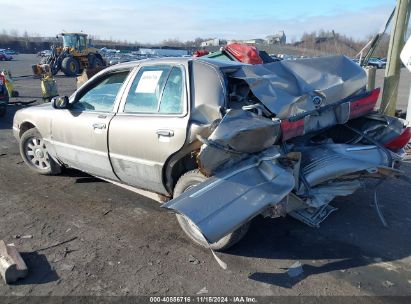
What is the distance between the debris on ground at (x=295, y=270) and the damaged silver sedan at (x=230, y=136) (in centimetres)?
45

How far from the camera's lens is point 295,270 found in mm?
3307

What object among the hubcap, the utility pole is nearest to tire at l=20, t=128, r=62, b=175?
the hubcap

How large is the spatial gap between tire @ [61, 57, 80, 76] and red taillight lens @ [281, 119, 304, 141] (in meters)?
27.7

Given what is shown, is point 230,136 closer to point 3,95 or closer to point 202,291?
point 202,291

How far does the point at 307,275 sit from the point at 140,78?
2623mm

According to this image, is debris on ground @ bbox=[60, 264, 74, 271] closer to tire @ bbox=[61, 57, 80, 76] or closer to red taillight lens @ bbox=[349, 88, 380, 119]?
red taillight lens @ bbox=[349, 88, 380, 119]

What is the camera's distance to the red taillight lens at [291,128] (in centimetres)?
362

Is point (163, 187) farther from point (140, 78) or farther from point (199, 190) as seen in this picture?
point (140, 78)

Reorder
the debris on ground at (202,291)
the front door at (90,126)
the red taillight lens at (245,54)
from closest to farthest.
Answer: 1. the debris on ground at (202,291)
2. the front door at (90,126)
3. the red taillight lens at (245,54)

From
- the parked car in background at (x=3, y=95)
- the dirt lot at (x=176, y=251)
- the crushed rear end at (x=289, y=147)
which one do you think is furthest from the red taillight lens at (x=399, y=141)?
the parked car in background at (x=3, y=95)

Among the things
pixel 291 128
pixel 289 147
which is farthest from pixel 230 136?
pixel 289 147

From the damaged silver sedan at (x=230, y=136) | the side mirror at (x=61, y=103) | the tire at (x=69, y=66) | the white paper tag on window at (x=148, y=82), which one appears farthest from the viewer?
the tire at (x=69, y=66)

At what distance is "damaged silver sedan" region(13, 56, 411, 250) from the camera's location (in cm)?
334

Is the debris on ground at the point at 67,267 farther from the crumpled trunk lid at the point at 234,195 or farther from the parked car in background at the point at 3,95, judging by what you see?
the parked car in background at the point at 3,95
